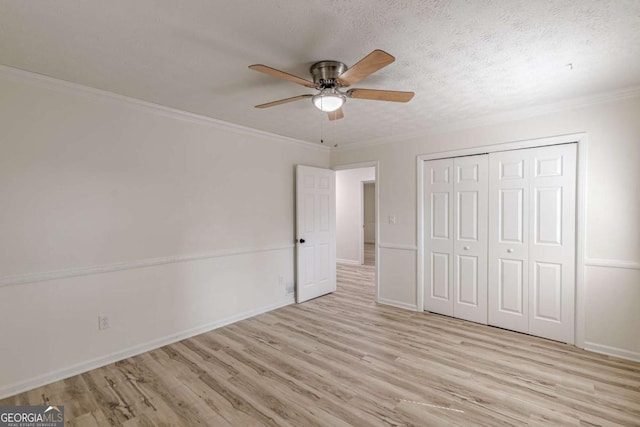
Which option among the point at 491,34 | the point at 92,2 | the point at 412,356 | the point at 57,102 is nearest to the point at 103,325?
the point at 57,102

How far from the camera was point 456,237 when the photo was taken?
379 centimetres

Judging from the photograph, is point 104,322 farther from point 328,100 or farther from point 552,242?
point 552,242

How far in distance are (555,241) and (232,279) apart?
12.1 feet

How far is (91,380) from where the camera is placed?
2.45m

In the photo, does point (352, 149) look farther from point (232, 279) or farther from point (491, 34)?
point (491, 34)

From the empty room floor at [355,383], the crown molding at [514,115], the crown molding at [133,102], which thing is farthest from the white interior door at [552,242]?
the crown molding at [133,102]

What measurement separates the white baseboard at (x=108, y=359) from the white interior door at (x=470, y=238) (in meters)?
2.73

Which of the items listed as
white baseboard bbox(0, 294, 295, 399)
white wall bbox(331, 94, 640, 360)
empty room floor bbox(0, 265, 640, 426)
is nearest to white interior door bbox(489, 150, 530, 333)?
empty room floor bbox(0, 265, 640, 426)

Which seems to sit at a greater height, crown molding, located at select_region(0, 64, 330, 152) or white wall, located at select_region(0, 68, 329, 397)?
crown molding, located at select_region(0, 64, 330, 152)

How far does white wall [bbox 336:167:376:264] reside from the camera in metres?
7.44

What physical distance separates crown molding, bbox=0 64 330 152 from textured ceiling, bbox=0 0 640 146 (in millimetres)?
94

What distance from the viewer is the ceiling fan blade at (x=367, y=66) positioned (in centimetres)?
162

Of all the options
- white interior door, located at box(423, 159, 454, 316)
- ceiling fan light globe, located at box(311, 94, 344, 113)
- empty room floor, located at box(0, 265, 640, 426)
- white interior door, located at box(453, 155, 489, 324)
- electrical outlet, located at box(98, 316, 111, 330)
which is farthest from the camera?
white interior door, located at box(423, 159, 454, 316)

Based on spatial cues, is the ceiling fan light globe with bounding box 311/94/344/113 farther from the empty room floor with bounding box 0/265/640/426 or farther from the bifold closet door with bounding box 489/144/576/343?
the bifold closet door with bounding box 489/144/576/343
